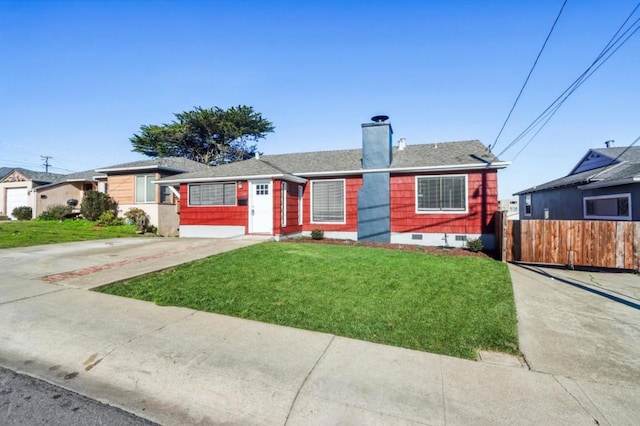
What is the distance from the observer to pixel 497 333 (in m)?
3.98

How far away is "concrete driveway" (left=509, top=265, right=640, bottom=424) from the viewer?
284 centimetres

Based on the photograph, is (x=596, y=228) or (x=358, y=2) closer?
(x=596, y=228)

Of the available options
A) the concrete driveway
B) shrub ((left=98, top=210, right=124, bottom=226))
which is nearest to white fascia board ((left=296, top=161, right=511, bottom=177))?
the concrete driveway

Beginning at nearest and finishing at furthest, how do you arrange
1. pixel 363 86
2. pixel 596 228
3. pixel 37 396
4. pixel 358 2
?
pixel 37 396, pixel 596 228, pixel 358 2, pixel 363 86

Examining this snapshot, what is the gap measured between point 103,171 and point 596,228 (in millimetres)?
24605

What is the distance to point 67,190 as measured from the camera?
2206cm

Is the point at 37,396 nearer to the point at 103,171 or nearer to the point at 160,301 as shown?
the point at 160,301

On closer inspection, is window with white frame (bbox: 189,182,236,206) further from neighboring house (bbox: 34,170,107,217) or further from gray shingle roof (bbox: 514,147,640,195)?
gray shingle roof (bbox: 514,147,640,195)

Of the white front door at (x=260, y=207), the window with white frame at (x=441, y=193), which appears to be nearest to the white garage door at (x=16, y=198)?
the white front door at (x=260, y=207)

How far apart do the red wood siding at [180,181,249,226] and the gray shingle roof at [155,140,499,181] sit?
0.79m

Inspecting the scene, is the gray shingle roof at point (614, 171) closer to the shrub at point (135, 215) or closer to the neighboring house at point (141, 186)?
the neighboring house at point (141, 186)

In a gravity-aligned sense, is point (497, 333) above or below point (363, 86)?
below

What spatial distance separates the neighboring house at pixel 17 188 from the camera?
2303cm

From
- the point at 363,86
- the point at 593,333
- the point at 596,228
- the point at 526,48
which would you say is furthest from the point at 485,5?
the point at 593,333
